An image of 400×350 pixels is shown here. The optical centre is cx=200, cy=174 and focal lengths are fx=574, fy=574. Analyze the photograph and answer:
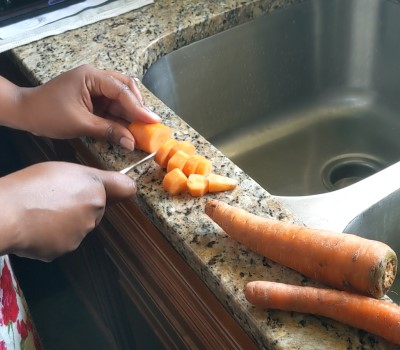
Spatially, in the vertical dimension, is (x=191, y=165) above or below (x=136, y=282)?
above

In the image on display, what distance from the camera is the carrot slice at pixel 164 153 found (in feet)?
2.30

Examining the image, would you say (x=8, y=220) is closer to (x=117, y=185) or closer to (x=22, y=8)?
(x=117, y=185)

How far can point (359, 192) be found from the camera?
0.71m

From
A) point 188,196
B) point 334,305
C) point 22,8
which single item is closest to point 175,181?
point 188,196

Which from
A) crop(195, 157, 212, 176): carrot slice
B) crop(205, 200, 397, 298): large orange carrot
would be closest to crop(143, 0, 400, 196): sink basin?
crop(195, 157, 212, 176): carrot slice

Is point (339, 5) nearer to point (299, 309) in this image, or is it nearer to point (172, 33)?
point (172, 33)

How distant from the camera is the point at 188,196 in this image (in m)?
0.67

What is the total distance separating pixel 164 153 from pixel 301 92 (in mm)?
560

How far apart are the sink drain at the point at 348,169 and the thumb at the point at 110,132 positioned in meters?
0.50

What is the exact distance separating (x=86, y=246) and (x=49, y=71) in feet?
1.08

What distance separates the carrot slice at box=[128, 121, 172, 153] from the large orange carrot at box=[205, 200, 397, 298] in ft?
0.45

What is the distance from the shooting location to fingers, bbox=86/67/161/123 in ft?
2.42

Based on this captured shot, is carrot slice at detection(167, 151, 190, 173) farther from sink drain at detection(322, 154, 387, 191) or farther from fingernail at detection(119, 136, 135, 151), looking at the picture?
sink drain at detection(322, 154, 387, 191)

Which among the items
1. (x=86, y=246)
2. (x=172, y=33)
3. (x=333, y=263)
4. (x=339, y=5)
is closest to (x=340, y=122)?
(x=339, y=5)
